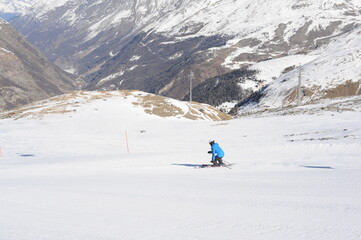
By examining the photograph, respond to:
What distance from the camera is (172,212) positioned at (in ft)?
32.1

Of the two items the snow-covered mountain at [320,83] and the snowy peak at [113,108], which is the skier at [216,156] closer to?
the snowy peak at [113,108]

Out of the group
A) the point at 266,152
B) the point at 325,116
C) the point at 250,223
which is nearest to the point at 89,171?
the point at 266,152

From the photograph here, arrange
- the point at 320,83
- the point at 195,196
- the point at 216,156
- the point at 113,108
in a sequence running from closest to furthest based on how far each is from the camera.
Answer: the point at 195,196, the point at 216,156, the point at 113,108, the point at 320,83

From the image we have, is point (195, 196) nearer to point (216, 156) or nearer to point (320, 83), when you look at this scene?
point (216, 156)

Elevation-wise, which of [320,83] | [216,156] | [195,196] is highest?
[320,83]

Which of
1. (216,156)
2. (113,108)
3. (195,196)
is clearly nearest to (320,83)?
(113,108)

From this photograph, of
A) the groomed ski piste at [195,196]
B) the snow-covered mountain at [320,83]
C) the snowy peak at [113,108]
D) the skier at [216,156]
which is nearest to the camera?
the groomed ski piste at [195,196]

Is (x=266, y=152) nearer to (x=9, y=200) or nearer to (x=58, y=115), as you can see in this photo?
(x=9, y=200)

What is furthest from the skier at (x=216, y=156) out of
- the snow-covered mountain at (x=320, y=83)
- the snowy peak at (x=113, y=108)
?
the snow-covered mountain at (x=320, y=83)

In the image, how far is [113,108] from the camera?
207 feet

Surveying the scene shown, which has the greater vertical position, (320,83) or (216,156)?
(320,83)

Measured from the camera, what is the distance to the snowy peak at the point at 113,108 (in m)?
60.2

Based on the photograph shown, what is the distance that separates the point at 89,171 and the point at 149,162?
3959mm

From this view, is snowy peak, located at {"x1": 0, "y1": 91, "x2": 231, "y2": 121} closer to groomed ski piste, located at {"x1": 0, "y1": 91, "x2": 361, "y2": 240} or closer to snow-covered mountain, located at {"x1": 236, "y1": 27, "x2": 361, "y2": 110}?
groomed ski piste, located at {"x1": 0, "y1": 91, "x2": 361, "y2": 240}
